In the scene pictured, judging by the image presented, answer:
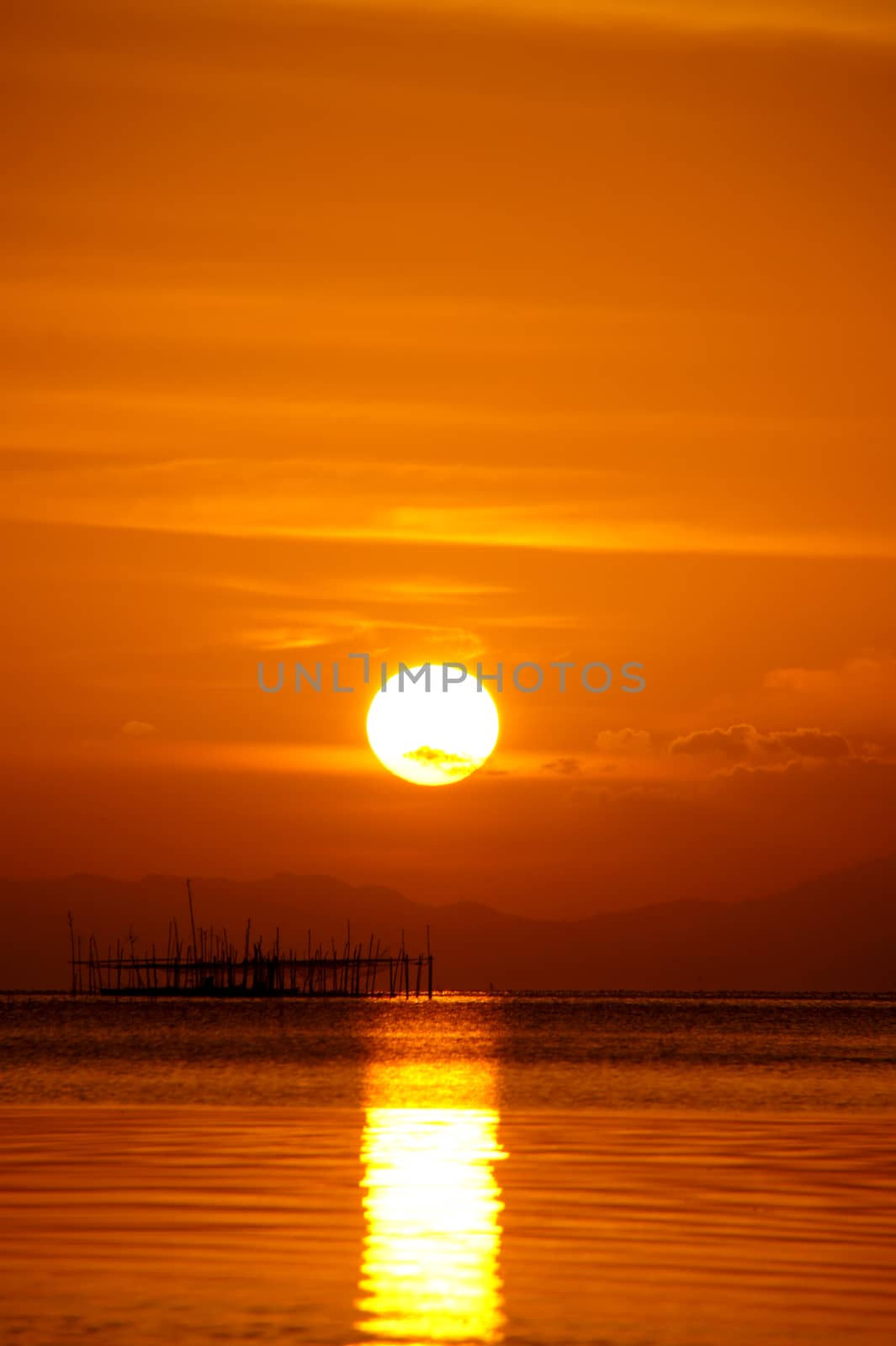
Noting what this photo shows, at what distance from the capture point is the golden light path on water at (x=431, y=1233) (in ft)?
54.9

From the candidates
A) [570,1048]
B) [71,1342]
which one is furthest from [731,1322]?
[570,1048]

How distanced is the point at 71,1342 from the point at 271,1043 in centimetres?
6926

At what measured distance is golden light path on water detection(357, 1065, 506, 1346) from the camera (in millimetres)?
16734

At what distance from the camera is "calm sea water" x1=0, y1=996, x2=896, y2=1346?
16984 mm

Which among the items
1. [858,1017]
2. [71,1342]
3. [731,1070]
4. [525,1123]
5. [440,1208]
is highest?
[858,1017]

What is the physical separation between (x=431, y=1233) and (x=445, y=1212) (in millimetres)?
1651

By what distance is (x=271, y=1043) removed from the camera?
83688mm

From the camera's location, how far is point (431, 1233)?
2162 centimetres

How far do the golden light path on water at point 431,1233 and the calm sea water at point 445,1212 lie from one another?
0.18ft

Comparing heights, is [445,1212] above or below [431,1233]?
above

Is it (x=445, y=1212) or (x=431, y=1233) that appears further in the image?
(x=445, y=1212)

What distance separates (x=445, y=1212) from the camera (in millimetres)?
23250

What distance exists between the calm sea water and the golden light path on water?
0.18ft

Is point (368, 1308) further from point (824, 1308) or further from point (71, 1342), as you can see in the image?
point (824, 1308)
